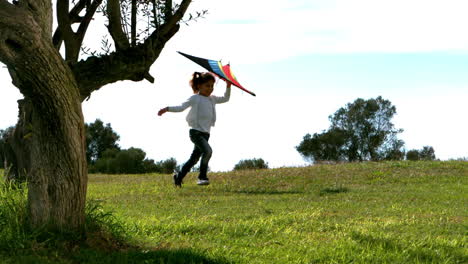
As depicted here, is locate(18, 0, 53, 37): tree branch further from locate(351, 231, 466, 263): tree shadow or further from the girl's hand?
the girl's hand

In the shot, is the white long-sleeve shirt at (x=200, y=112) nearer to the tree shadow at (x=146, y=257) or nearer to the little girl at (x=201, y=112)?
the little girl at (x=201, y=112)

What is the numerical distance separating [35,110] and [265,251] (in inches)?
133

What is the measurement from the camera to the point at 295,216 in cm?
980

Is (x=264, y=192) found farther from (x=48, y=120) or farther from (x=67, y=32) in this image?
(x=48, y=120)

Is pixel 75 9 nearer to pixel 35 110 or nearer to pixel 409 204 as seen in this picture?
pixel 35 110

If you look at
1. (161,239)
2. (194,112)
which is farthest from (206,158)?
(161,239)

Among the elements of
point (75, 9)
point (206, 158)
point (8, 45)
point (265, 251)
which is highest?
point (75, 9)

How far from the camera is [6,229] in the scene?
6.95 metres

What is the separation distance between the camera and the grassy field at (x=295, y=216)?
700 centimetres

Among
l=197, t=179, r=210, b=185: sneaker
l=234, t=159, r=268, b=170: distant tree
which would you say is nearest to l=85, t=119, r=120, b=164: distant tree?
l=234, t=159, r=268, b=170: distant tree

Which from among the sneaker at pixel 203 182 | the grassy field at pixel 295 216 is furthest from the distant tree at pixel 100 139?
the sneaker at pixel 203 182

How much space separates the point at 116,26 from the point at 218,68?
170 inches

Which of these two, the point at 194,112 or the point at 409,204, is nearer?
the point at 409,204

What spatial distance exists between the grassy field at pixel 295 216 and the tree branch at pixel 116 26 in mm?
3121
